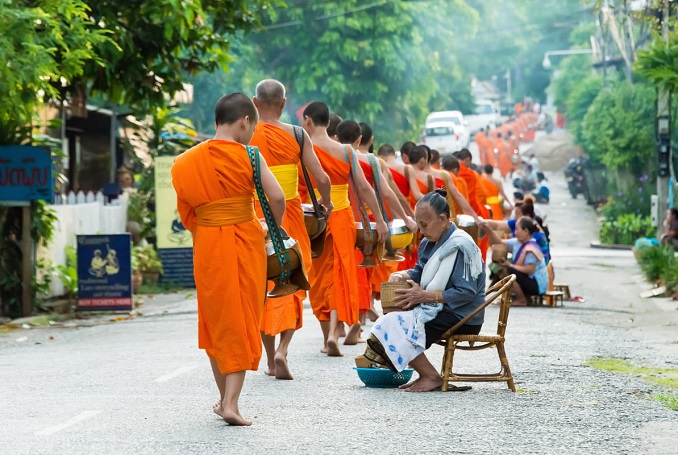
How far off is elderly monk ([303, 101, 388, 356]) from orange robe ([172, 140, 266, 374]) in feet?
11.8

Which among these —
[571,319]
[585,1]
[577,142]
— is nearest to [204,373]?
[571,319]

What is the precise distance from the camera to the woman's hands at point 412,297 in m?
9.70

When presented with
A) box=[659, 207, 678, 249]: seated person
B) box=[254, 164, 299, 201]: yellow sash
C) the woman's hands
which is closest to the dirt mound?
box=[659, 207, 678, 249]: seated person

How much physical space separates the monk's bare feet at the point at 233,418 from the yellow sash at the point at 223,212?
1094mm

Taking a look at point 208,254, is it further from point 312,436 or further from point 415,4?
point 415,4

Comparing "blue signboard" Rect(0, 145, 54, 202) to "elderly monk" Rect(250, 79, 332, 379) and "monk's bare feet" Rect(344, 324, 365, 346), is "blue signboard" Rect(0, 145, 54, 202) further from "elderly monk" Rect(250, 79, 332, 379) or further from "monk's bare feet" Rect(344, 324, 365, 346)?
"elderly monk" Rect(250, 79, 332, 379)

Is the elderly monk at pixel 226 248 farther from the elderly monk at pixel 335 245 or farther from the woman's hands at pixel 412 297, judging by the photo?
the elderly monk at pixel 335 245

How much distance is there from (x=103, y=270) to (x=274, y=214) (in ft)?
33.4

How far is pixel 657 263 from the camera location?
22.8m

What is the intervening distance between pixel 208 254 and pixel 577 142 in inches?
1977

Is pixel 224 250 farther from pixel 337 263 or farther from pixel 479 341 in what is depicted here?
pixel 337 263

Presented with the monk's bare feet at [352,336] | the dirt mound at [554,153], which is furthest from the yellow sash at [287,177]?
the dirt mound at [554,153]

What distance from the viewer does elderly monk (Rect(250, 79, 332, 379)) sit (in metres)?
10.7

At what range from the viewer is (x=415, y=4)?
47.9m
